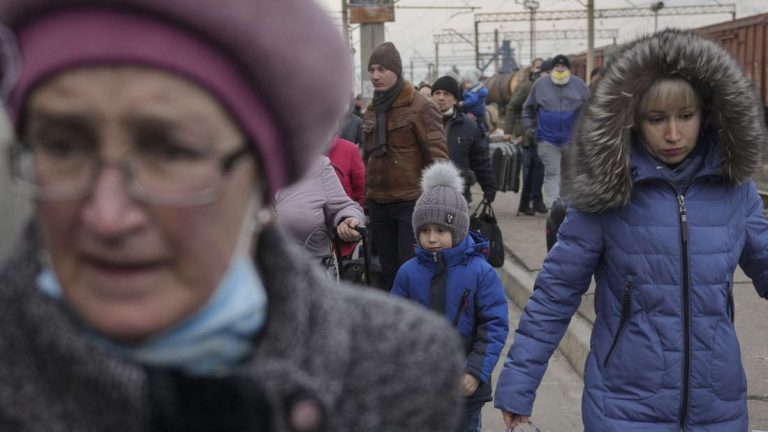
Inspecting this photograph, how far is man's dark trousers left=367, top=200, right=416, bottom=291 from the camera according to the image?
20.2ft

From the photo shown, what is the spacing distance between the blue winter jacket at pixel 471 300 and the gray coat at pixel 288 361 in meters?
2.65

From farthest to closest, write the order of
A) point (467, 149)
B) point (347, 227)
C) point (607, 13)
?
point (607, 13)
point (467, 149)
point (347, 227)

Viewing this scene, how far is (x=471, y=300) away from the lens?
400 centimetres

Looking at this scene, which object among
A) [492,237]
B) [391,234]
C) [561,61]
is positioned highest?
[561,61]

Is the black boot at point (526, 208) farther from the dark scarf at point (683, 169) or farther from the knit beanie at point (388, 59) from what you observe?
the dark scarf at point (683, 169)

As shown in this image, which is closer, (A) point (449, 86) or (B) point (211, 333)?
(B) point (211, 333)

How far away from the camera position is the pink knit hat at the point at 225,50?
0.99m

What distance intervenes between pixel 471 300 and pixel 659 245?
112cm

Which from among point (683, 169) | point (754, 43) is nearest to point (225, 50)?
point (683, 169)

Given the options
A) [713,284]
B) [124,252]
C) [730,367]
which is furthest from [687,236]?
[124,252]

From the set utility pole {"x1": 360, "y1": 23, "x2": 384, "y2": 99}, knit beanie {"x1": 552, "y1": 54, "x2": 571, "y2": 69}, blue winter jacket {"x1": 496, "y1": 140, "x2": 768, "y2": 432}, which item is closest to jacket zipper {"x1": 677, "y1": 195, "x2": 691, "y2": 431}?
blue winter jacket {"x1": 496, "y1": 140, "x2": 768, "y2": 432}

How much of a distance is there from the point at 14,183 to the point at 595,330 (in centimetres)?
243

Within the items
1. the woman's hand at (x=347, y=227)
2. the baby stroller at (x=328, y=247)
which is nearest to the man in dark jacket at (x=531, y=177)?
the baby stroller at (x=328, y=247)

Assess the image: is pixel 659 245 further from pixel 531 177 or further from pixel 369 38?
pixel 369 38
